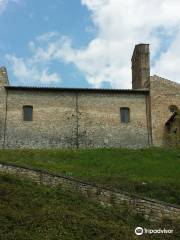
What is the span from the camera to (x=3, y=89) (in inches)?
1476

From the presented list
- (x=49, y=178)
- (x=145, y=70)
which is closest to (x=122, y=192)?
(x=49, y=178)

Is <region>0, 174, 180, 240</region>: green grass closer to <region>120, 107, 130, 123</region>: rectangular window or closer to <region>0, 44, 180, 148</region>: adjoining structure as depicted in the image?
<region>0, 44, 180, 148</region>: adjoining structure

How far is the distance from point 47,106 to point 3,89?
3.15 metres

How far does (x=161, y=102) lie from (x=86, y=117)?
18.0ft

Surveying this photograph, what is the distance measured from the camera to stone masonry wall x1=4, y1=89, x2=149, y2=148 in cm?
3666

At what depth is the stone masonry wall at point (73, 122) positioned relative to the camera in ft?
120

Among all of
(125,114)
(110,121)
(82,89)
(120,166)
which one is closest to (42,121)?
(82,89)

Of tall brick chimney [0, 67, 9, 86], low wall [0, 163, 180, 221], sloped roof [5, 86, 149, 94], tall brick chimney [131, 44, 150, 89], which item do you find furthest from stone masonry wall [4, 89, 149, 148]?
low wall [0, 163, 180, 221]

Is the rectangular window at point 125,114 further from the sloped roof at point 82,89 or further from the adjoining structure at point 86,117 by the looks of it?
the sloped roof at point 82,89

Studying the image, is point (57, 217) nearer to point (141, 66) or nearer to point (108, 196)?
point (108, 196)

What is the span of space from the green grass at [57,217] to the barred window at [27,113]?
14775 mm

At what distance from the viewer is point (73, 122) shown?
1470 inches

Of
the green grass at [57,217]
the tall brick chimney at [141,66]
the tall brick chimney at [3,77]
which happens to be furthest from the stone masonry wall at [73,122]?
the green grass at [57,217]

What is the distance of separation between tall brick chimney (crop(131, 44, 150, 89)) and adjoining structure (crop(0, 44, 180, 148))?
4.17 feet
